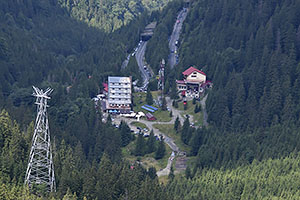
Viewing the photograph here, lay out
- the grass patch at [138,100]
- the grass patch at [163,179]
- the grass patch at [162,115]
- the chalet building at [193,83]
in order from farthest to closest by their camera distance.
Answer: the chalet building at [193,83], the grass patch at [138,100], the grass patch at [162,115], the grass patch at [163,179]

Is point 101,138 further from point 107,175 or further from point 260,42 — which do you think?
point 260,42

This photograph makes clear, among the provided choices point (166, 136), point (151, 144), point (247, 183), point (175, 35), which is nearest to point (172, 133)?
point (166, 136)

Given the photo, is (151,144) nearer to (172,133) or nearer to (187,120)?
(172,133)

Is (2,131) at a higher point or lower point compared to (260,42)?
lower

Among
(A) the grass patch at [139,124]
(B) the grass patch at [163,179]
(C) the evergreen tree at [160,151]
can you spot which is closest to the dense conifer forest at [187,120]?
(B) the grass patch at [163,179]

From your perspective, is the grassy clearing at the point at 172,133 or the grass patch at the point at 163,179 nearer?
the grass patch at the point at 163,179

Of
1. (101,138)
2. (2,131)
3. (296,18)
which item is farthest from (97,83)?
(2,131)

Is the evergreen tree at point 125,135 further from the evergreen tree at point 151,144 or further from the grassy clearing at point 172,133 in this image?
the grassy clearing at point 172,133

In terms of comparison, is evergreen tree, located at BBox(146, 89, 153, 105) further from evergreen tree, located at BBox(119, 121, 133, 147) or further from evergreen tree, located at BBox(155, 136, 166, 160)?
evergreen tree, located at BBox(155, 136, 166, 160)
